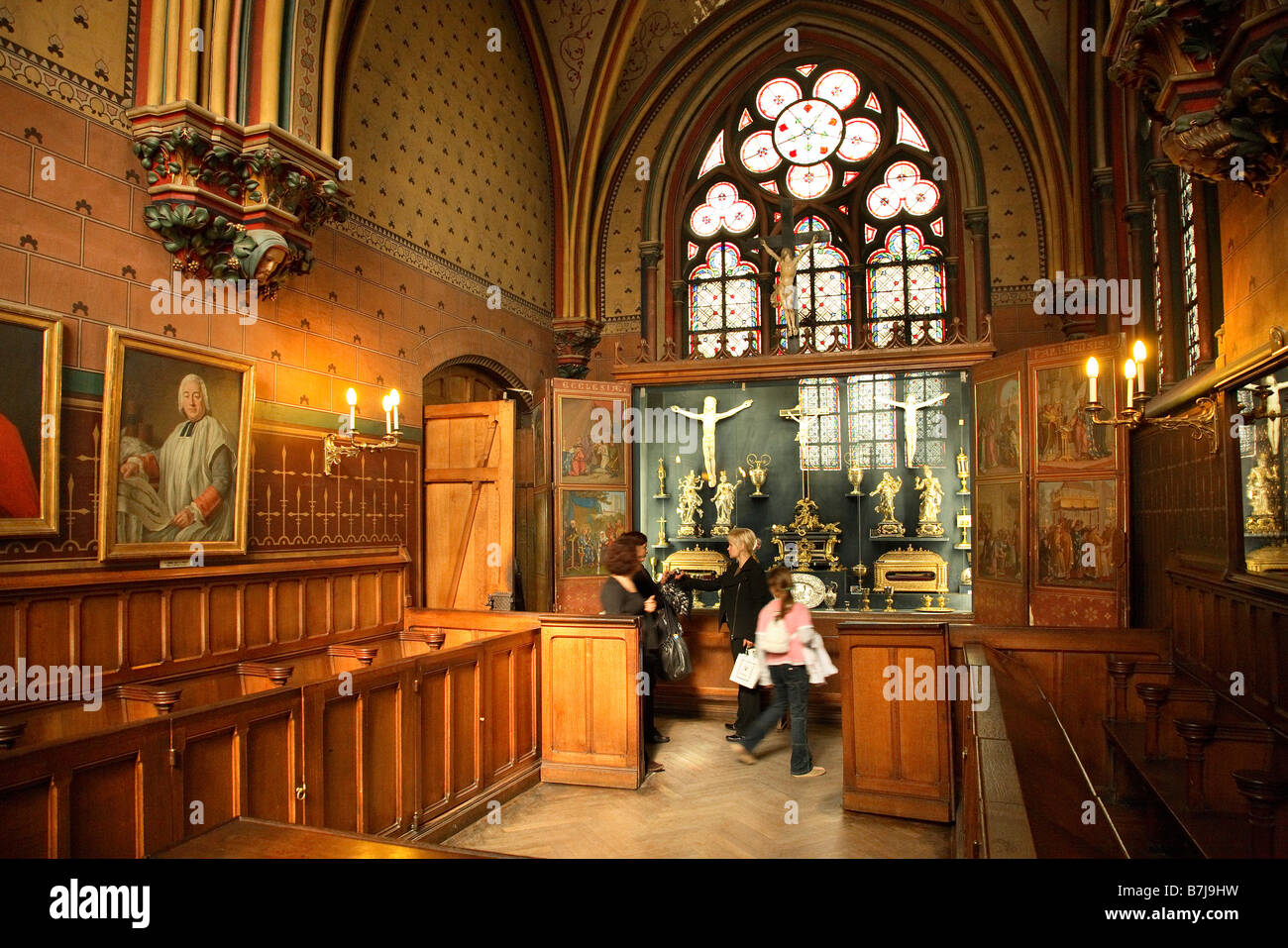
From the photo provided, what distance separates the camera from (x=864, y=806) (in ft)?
19.4

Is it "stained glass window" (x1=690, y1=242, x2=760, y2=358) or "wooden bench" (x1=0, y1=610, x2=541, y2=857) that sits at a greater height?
"stained glass window" (x1=690, y1=242, x2=760, y2=358)

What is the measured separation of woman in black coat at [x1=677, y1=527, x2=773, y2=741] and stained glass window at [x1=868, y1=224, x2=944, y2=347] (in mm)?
6008

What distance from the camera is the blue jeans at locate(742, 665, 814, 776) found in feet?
21.5

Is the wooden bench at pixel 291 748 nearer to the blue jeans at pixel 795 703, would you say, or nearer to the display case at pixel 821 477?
the blue jeans at pixel 795 703

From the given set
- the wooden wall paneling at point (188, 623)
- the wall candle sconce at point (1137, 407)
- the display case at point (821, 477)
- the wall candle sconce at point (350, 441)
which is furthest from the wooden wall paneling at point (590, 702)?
the display case at point (821, 477)

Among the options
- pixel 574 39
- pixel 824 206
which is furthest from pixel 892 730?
pixel 574 39

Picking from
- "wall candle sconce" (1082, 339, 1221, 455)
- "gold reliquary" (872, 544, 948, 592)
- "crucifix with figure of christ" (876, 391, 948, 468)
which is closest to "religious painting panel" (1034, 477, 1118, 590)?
"wall candle sconce" (1082, 339, 1221, 455)

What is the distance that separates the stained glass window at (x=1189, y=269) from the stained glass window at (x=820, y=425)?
3.68 m

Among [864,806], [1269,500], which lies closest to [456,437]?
[864,806]

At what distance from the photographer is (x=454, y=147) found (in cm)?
1005

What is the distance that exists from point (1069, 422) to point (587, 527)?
191 inches

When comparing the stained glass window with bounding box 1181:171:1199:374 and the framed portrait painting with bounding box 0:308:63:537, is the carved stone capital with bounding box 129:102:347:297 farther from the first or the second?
the stained glass window with bounding box 1181:171:1199:374

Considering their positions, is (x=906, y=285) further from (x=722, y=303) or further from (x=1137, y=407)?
(x=1137, y=407)

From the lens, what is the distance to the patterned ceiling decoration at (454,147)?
339 inches
